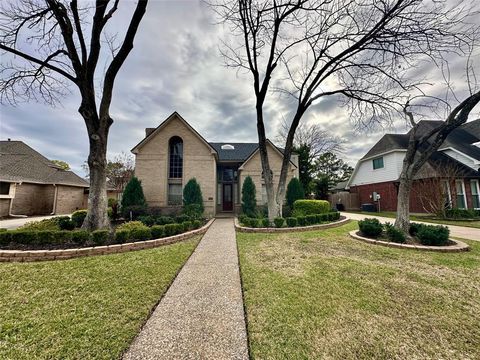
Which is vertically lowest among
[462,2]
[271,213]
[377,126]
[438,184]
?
[271,213]

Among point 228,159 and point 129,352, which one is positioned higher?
point 228,159

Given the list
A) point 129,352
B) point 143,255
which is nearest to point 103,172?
point 143,255

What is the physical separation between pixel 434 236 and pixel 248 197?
11.4 metres

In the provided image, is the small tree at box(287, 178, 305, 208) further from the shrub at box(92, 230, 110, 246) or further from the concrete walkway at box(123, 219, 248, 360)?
the shrub at box(92, 230, 110, 246)

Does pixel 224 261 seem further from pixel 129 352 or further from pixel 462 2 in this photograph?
pixel 462 2

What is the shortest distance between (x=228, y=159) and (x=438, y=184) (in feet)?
52.4

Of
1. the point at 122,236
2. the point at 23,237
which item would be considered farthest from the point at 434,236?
the point at 23,237

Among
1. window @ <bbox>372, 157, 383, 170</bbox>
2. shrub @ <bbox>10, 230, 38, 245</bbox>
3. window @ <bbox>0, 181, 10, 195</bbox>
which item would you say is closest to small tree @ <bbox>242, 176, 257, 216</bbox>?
shrub @ <bbox>10, 230, 38, 245</bbox>

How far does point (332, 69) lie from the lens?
34.5ft

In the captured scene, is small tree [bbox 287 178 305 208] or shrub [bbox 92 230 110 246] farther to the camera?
small tree [bbox 287 178 305 208]

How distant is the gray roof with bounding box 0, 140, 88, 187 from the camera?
15.8 m

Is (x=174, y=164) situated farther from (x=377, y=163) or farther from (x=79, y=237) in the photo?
(x=377, y=163)

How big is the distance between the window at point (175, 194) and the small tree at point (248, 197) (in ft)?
16.9

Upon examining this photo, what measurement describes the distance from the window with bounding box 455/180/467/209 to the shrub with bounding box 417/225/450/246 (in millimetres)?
13745
